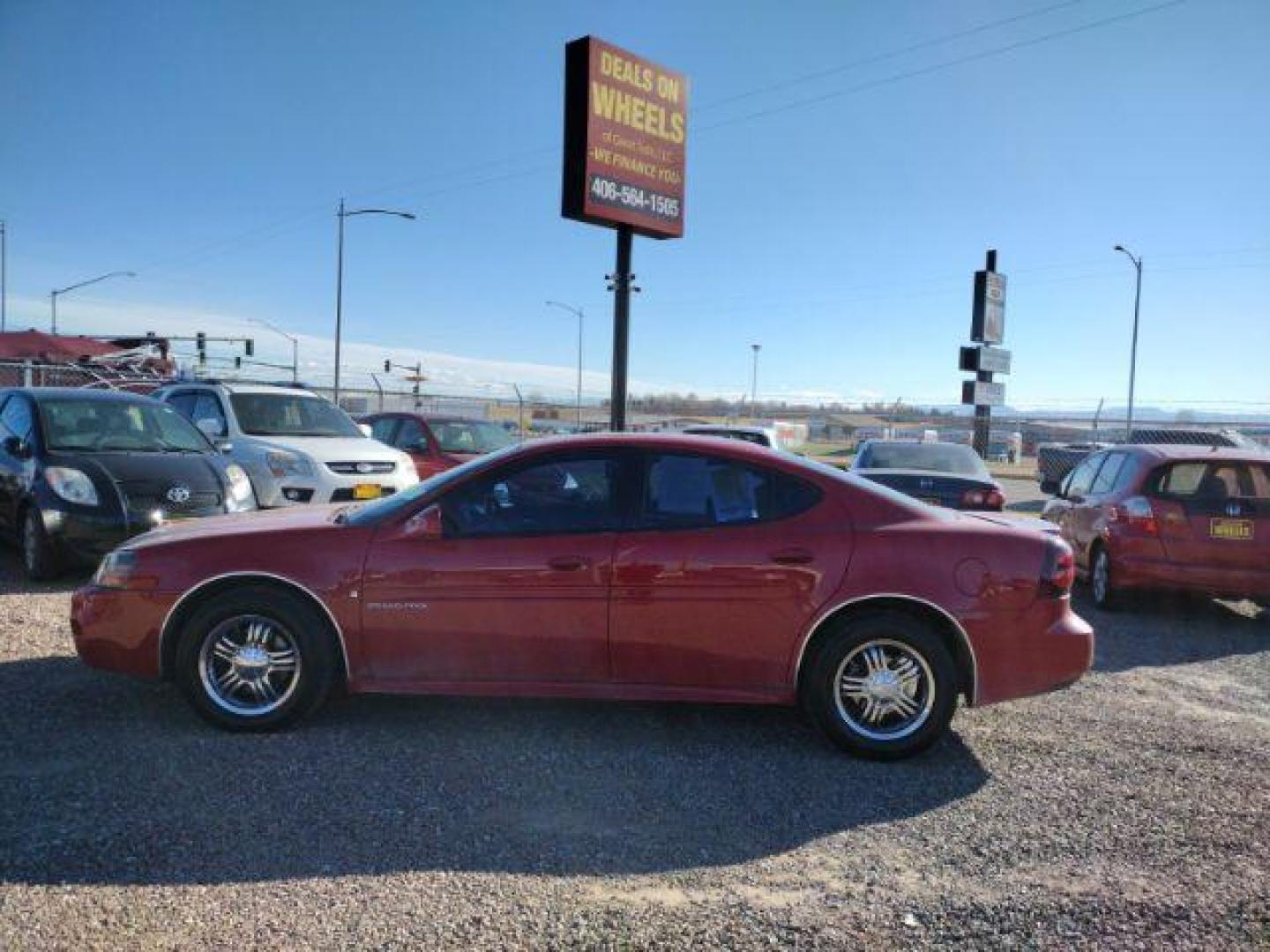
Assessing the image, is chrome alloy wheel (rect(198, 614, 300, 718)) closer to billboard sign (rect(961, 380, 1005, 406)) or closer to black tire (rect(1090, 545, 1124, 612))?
black tire (rect(1090, 545, 1124, 612))

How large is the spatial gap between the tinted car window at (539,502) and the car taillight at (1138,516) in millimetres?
5345

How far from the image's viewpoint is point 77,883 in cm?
317

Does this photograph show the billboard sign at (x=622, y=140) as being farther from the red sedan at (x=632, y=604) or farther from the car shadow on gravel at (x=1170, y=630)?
the red sedan at (x=632, y=604)

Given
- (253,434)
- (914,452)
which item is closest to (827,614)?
(914,452)

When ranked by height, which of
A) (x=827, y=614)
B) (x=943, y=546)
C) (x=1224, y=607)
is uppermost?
(x=943, y=546)

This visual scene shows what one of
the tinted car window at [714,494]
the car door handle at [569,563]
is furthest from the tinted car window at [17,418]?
the tinted car window at [714,494]

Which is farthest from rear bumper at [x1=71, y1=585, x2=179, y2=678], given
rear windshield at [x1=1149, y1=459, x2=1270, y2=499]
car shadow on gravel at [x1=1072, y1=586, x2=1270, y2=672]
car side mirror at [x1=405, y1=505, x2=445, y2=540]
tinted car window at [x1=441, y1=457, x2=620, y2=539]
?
rear windshield at [x1=1149, y1=459, x2=1270, y2=499]

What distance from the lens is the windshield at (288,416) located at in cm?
1099

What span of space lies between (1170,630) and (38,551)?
29.7 feet

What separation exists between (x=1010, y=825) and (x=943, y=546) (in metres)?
1.25

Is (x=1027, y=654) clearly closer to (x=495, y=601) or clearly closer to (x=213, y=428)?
(x=495, y=601)

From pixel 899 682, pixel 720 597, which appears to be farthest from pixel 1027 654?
pixel 720 597

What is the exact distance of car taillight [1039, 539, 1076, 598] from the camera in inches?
178

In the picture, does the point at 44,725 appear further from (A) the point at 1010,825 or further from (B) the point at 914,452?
(B) the point at 914,452
